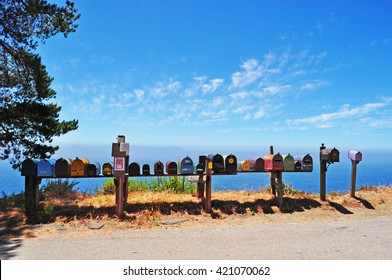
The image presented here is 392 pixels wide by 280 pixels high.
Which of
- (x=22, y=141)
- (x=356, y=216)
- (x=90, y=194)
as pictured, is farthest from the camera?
(x=90, y=194)

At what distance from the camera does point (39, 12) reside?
28.5 feet

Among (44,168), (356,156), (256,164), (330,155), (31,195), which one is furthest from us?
(356,156)

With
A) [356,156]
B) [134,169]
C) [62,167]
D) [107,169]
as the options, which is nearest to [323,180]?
[356,156]

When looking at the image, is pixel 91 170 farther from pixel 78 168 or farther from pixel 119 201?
pixel 119 201

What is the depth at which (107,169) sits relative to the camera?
800 cm

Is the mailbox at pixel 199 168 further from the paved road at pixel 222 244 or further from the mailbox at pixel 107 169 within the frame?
the mailbox at pixel 107 169

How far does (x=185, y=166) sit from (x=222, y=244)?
3284 mm

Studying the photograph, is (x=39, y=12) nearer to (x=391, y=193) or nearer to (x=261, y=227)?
(x=261, y=227)

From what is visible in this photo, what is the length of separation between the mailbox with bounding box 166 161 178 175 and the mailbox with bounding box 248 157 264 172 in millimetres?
2372

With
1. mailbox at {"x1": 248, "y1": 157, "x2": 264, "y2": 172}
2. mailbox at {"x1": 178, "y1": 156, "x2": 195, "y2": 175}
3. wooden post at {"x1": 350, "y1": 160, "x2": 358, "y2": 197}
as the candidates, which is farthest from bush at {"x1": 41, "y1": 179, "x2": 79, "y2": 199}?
wooden post at {"x1": 350, "y1": 160, "x2": 358, "y2": 197}

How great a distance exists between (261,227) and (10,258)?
192 inches

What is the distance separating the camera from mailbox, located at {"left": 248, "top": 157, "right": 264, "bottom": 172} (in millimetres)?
9156

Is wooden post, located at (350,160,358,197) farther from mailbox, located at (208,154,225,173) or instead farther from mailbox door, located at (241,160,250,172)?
mailbox, located at (208,154,225,173)
